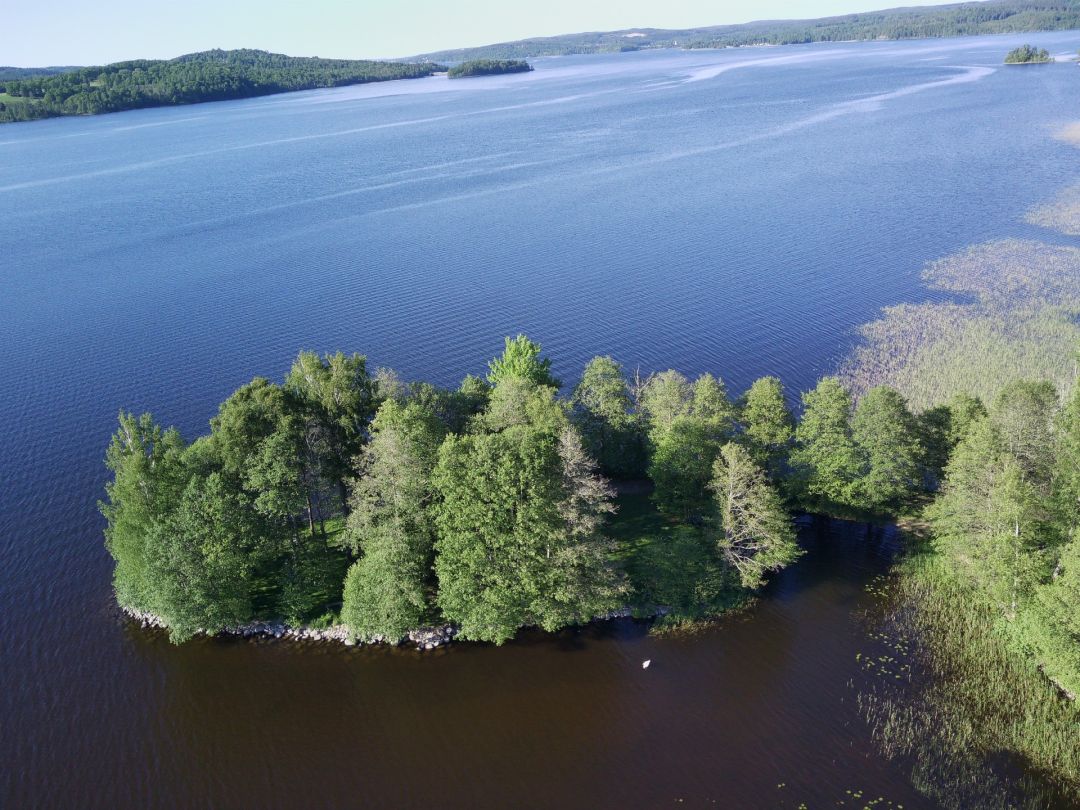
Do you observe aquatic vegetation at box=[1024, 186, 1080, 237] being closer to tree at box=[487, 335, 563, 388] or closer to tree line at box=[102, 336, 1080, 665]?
tree line at box=[102, 336, 1080, 665]

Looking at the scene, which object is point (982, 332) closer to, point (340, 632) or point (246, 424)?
point (340, 632)

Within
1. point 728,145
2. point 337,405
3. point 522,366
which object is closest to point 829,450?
point 522,366

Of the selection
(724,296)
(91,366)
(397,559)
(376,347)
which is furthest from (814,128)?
(397,559)

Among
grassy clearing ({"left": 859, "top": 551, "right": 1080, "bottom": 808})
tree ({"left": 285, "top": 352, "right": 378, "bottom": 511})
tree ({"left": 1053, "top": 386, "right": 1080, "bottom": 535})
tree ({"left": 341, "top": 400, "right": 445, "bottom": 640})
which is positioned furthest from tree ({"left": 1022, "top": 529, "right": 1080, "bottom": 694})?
tree ({"left": 285, "top": 352, "right": 378, "bottom": 511})

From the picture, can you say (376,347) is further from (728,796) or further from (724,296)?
(728,796)

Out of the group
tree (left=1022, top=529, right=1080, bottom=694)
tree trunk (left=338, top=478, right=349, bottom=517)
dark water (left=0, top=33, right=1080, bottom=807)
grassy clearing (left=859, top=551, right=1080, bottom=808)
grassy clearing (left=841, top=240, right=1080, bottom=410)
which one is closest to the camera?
grassy clearing (left=859, top=551, right=1080, bottom=808)

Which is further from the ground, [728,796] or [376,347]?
[376,347]

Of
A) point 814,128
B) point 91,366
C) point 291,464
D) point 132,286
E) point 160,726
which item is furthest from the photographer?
point 814,128
